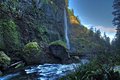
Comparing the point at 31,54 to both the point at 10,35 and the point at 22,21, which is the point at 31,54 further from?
the point at 22,21

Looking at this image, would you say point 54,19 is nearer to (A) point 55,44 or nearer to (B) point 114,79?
(A) point 55,44

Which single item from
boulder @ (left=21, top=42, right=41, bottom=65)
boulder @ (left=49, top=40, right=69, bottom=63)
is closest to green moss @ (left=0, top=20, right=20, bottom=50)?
boulder @ (left=21, top=42, right=41, bottom=65)

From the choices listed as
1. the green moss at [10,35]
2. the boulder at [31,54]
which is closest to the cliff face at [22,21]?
the green moss at [10,35]

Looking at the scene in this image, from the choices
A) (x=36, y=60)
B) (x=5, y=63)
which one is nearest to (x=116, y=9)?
(x=36, y=60)

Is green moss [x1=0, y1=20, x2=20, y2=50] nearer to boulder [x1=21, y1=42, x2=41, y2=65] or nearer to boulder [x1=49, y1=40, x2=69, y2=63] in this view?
boulder [x1=21, y1=42, x2=41, y2=65]

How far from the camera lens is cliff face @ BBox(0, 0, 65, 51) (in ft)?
78.4

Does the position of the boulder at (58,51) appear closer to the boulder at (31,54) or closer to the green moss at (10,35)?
the boulder at (31,54)

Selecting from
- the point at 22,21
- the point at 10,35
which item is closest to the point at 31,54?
the point at 10,35

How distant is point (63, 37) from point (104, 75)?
151 ft

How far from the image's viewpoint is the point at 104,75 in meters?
6.72

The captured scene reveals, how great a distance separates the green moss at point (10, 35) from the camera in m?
23.2

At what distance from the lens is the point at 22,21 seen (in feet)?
97.6

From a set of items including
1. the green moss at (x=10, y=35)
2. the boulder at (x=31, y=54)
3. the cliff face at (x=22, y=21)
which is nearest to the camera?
the boulder at (x=31, y=54)

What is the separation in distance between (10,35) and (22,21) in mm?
5832
